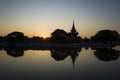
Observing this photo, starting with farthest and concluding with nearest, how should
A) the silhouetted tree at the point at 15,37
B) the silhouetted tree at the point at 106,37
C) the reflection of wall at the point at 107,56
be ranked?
1. the silhouetted tree at the point at 15,37
2. the silhouetted tree at the point at 106,37
3. the reflection of wall at the point at 107,56

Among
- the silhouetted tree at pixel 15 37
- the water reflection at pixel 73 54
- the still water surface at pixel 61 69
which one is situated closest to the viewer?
the still water surface at pixel 61 69

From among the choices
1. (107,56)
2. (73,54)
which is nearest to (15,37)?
(73,54)

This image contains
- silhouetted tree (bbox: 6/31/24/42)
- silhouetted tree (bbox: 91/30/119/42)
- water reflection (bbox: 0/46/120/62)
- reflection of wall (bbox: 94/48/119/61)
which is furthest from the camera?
silhouetted tree (bbox: 6/31/24/42)

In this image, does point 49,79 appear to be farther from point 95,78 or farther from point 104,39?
point 104,39

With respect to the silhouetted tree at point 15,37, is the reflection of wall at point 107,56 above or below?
below

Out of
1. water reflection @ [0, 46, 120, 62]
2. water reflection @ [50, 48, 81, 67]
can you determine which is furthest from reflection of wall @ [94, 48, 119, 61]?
water reflection @ [50, 48, 81, 67]

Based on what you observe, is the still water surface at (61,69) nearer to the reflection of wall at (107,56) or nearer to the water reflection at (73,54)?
the reflection of wall at (107,56)

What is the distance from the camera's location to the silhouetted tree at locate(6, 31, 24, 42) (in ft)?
273

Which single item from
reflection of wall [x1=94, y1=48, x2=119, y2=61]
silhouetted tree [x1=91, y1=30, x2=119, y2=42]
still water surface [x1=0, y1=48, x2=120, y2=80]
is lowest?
still water surface [x1=0, y1=48, x2=120, y2=80]

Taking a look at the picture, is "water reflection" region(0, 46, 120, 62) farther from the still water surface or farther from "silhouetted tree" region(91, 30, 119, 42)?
"silhouetted tree" region(91, 30, 119, 42)

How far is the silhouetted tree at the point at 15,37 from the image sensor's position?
83150 mm

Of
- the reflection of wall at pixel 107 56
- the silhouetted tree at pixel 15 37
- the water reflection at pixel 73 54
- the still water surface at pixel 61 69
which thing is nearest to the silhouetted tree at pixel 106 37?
the silhouetted tree at pixel 15 37

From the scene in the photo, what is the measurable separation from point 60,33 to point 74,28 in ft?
26.1

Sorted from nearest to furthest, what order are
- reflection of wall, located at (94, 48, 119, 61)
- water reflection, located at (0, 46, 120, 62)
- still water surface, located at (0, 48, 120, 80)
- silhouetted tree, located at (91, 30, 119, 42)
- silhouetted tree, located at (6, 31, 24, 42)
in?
1. still water surface, located at (0, 48, 120, 80)
2. reflection of wall, located at (94, 48, 119, 61)
3. water reflection, located at (0, 46, 120, 62)
4. silhouetted tree, located at (91, 30, 119, 42)
5. silhouetted tree, located at (6, 31, 24, 42)
